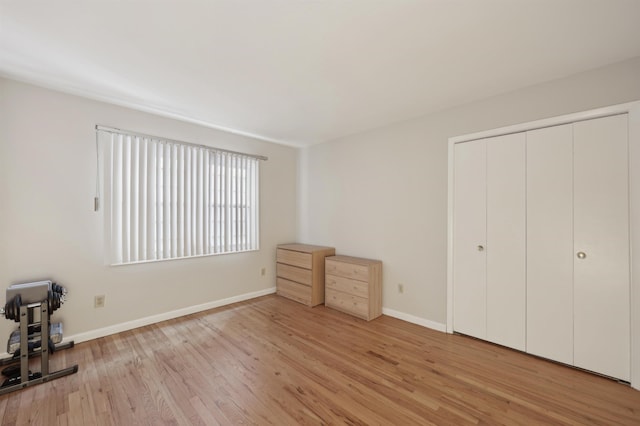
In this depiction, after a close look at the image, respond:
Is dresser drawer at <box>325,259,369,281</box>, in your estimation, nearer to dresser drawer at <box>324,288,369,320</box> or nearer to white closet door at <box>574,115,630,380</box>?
dresser drawer at <box>324,288,369,320</box>

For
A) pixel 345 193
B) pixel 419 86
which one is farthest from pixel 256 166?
pixel 419 86

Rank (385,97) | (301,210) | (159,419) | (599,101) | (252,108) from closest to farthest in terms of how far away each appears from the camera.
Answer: (159,419)
(599,101)
(385,97)
(252,108)
(301,210)

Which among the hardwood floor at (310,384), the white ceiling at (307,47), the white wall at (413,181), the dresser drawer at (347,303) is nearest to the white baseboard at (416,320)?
the white wall at (413,181)

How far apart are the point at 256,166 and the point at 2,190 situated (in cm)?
257

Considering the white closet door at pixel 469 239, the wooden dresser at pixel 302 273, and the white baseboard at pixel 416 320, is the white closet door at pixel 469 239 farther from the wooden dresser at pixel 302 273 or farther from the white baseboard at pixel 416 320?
the wooden dresser at pixel 302 273

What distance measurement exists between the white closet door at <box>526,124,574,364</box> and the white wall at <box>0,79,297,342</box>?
12.3 feet

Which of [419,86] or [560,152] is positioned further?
[419,86]

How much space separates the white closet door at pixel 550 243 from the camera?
2.19 meters

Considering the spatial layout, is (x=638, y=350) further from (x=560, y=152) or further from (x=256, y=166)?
(x=256, y=166)

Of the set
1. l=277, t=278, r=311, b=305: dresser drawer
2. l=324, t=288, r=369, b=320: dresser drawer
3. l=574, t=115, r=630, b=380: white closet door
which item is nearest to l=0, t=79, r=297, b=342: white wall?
l=277, t=278, r=311, b=305: dresser drawer

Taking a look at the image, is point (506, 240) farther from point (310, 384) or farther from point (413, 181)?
point (310, 384)

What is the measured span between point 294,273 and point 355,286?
1.05 meters

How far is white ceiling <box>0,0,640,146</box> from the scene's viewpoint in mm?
1485

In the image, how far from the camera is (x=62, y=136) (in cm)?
246
